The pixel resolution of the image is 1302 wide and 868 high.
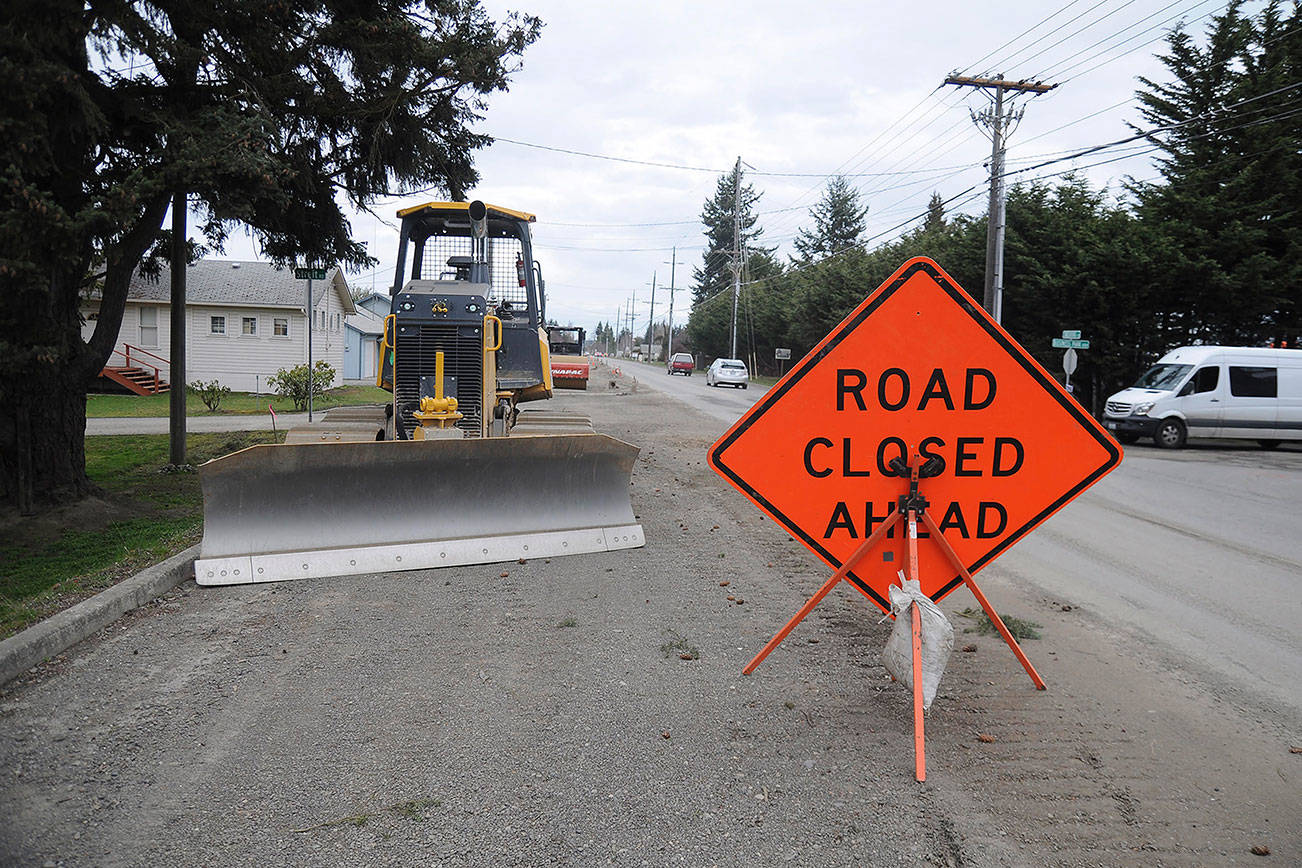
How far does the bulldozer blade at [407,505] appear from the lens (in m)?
6.77

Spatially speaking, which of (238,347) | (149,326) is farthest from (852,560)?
(149,326)

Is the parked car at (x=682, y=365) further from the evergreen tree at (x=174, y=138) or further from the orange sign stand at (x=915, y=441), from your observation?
the orange sign stand at (x=915, y=441)

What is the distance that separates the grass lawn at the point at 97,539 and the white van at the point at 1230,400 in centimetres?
1934

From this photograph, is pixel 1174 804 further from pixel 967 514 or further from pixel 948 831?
pixel 967 514

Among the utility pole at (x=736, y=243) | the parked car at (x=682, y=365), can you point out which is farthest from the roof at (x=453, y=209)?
the parked car at (x=682, y=365)

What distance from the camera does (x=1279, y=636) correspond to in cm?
600

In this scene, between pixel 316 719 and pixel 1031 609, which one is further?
pixel 1031 609

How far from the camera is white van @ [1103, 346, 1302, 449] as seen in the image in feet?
68.1

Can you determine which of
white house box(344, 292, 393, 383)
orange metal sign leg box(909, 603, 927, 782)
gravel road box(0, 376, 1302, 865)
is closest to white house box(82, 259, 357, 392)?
white house box(344, 292, 393, 383)

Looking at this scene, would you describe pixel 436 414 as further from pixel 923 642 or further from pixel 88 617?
pixel 923 642

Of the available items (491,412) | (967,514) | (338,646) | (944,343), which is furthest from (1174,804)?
(491,412)

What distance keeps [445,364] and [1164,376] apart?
18869 millimetres

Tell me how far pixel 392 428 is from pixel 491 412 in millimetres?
1069

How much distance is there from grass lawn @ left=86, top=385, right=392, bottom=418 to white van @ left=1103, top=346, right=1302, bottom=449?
18329mm
